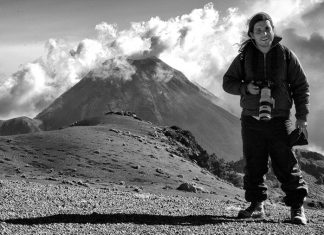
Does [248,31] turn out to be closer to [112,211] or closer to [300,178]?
[300,178]

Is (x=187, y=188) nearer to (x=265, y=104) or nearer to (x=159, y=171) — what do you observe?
(x=159, y=171)

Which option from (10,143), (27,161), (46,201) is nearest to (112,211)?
(46,201)

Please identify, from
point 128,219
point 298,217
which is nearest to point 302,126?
point 298,217

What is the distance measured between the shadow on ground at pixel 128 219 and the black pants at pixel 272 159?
0.68 m

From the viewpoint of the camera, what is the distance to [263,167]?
1059cm

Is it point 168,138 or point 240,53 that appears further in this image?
point 168,138

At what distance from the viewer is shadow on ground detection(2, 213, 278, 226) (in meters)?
9.34

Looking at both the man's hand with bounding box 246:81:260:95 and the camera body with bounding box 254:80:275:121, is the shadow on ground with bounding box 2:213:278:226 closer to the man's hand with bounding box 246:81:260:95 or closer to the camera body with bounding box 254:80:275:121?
the camera body with bounding box 254:80:275:121

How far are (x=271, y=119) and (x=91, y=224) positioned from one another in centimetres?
402

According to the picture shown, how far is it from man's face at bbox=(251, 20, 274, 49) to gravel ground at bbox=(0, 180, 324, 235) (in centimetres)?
351

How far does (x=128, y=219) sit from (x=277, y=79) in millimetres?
3955

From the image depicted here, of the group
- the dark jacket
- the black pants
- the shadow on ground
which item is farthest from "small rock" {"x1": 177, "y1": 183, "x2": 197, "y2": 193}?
the dark jacket

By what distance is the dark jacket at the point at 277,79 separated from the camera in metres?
10.1

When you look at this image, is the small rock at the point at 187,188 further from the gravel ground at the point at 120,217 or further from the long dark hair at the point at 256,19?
the long dark hair at the point at 256,19
